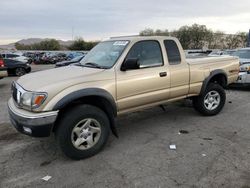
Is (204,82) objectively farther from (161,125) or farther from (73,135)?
(73,135)

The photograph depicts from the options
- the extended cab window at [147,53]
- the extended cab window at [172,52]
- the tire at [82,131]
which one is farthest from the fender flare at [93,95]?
the extended cab window at [172,52]

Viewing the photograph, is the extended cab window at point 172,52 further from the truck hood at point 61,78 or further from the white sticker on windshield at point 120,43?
the truck hood at point 61,78

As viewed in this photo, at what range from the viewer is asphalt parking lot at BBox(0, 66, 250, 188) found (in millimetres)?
3352

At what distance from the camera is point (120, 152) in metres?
4.22

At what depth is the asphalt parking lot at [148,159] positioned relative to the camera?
3.35 m

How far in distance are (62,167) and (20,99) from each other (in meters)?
1.18

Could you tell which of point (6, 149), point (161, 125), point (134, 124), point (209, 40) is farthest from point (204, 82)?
point (209, 40)

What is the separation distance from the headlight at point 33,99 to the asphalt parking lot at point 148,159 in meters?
0.94

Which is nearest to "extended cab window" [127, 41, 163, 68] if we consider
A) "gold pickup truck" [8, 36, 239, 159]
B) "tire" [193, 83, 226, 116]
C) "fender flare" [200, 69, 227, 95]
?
"gold pickup truck" [8, 36, 239, 159]

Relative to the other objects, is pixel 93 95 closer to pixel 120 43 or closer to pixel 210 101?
pixel 120 43

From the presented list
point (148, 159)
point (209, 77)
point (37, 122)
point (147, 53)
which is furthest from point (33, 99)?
point (209, 77)

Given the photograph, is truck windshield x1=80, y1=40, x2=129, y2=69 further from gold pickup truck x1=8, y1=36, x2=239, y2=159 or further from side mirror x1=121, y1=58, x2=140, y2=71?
side mirror x1=121, y1=58, x2=140, y2=71

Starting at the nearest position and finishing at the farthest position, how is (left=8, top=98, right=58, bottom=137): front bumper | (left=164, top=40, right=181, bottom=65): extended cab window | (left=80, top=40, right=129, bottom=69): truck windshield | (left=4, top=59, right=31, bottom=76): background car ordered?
(left=8, top=98, right=58, bottom=137): front bumper, (left=80, top=40, right=129, bottom=69): truck windshield, (left=164, top=40, right=181, bottom=65): extended cab window, (left=4, top=59, right=31, bottom=76): background car

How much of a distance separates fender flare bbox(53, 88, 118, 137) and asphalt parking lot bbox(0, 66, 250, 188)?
25.1 inches
